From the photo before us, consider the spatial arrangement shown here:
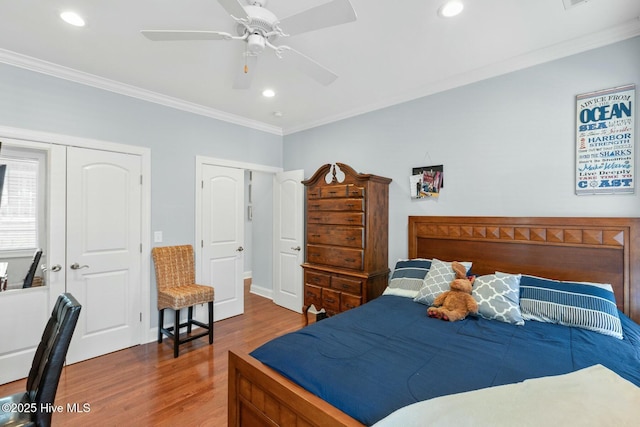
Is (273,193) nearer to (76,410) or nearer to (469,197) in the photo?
(469,197)

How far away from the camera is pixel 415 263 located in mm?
2914

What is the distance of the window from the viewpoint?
2.60m

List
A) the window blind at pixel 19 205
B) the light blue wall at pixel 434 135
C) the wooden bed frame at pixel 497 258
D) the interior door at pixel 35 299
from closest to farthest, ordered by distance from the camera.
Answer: the wooden bed frame at pixel 497 258
the light blue wall at pixel 434 135
the interior door at pixel 35 299
the window blind at pixel 19 205

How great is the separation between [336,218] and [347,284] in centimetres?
77

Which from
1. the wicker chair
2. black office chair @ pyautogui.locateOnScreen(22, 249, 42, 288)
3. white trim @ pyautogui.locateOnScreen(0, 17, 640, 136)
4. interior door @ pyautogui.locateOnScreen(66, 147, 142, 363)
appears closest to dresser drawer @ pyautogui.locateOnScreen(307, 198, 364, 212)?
white trim @ pyautogui.locateOnScreen(0, 17, 640, 136)

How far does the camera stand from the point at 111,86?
3.02m

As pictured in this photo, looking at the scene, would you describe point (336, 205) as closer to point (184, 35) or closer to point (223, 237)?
point (223, 237)

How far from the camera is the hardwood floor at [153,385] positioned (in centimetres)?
207

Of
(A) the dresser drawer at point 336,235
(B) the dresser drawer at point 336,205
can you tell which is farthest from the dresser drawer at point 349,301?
(B) the dresser drawer at point 336,205

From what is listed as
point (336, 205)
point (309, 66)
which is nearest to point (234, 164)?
point (336, 205)

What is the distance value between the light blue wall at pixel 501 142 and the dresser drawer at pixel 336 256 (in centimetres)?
49

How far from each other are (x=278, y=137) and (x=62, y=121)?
266cm

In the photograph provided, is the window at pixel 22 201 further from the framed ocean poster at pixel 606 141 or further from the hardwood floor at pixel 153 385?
the framed ocean poster at pixel 606 141

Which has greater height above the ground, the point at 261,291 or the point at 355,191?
the point at 355,191
